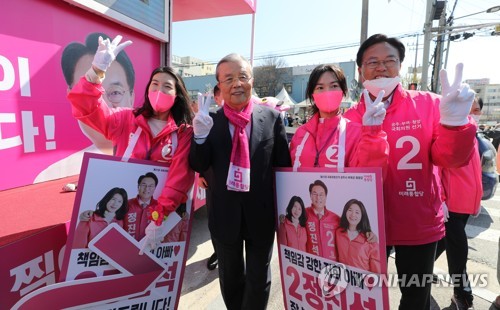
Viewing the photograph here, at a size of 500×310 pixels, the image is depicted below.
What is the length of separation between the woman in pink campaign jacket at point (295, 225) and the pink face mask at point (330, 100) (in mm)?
572

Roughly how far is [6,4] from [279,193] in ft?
8.91

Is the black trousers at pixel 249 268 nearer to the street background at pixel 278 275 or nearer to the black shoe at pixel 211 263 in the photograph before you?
the street background at pixel 278 275

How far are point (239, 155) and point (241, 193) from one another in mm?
242

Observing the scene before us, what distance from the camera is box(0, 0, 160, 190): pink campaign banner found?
2.41m

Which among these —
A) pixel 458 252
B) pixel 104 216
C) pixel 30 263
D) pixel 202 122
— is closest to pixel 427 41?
pixel 458 252

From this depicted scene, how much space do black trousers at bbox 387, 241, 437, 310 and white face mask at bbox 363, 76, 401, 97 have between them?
89cm

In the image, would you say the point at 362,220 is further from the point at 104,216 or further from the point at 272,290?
the point at 272,290

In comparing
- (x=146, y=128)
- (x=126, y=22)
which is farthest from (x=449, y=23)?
(x=146, y=128)

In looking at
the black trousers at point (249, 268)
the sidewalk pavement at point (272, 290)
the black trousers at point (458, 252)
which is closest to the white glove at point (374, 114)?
the black trousers at point (249, 268)

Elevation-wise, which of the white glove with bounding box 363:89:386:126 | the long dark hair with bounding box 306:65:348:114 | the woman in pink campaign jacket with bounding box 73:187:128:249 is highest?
the long dark hair with bounding box 306:65:348:114

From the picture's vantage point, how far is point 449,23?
14.0m

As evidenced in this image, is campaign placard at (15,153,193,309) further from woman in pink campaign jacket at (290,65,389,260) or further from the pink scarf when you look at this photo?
woman in pink campaign jacket at (290,65,389,260)

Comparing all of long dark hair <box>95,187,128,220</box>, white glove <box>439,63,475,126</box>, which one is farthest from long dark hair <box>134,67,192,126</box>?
white glove <box>439,63,475,126</box>

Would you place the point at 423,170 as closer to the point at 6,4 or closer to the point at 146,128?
the point at 146,128
